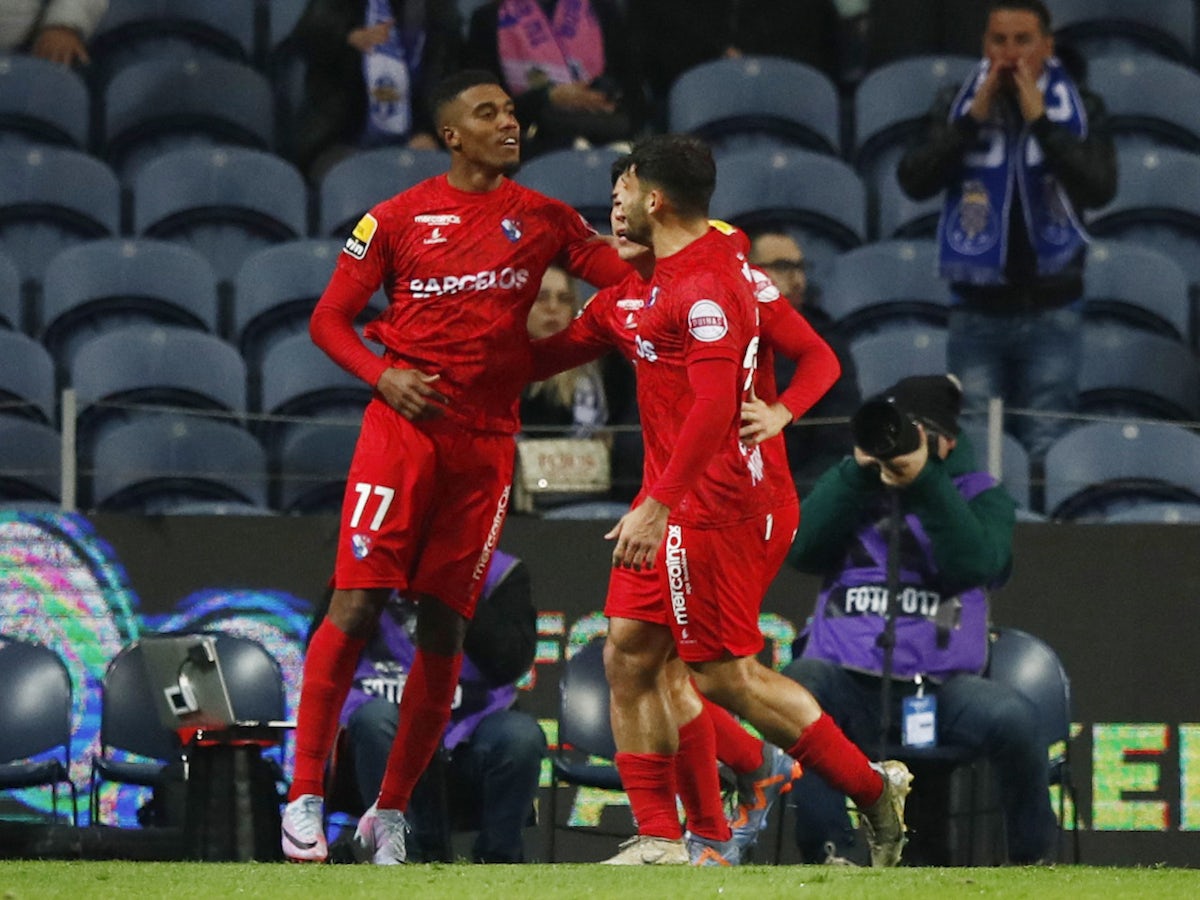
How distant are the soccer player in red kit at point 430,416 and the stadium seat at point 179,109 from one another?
4.03m

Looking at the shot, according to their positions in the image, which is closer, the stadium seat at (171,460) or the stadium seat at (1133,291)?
the stadium seat at (171,460)

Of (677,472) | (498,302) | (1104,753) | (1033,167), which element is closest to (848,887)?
(677,472)

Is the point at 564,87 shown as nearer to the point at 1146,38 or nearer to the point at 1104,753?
Result: the point at 1146,38

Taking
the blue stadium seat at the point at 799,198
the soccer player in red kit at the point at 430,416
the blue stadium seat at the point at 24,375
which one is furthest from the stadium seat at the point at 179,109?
the soccer player in red kit at the point at 430,416

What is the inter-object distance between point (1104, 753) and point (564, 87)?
3825mm

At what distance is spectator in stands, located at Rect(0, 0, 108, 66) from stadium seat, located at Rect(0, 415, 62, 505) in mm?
2440

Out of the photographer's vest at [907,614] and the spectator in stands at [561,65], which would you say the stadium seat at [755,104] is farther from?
the photographer's vest at [907,614]

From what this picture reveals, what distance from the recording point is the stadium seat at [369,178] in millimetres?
9875

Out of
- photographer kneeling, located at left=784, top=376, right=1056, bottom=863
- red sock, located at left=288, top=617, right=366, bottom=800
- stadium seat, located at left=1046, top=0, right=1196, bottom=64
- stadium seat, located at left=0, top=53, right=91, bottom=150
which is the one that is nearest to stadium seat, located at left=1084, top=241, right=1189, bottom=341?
stadium seat, located at left=1046, top=0, right=1196, bottom=64

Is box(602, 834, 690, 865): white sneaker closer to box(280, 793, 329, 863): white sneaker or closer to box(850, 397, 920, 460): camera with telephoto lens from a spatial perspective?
box(280, 793, 329, 863): white sneaker

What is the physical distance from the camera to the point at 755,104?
10.4m

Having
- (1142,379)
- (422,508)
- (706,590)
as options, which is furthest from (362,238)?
(1142,379)

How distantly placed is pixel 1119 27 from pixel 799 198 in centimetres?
218

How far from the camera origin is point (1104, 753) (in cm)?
798
